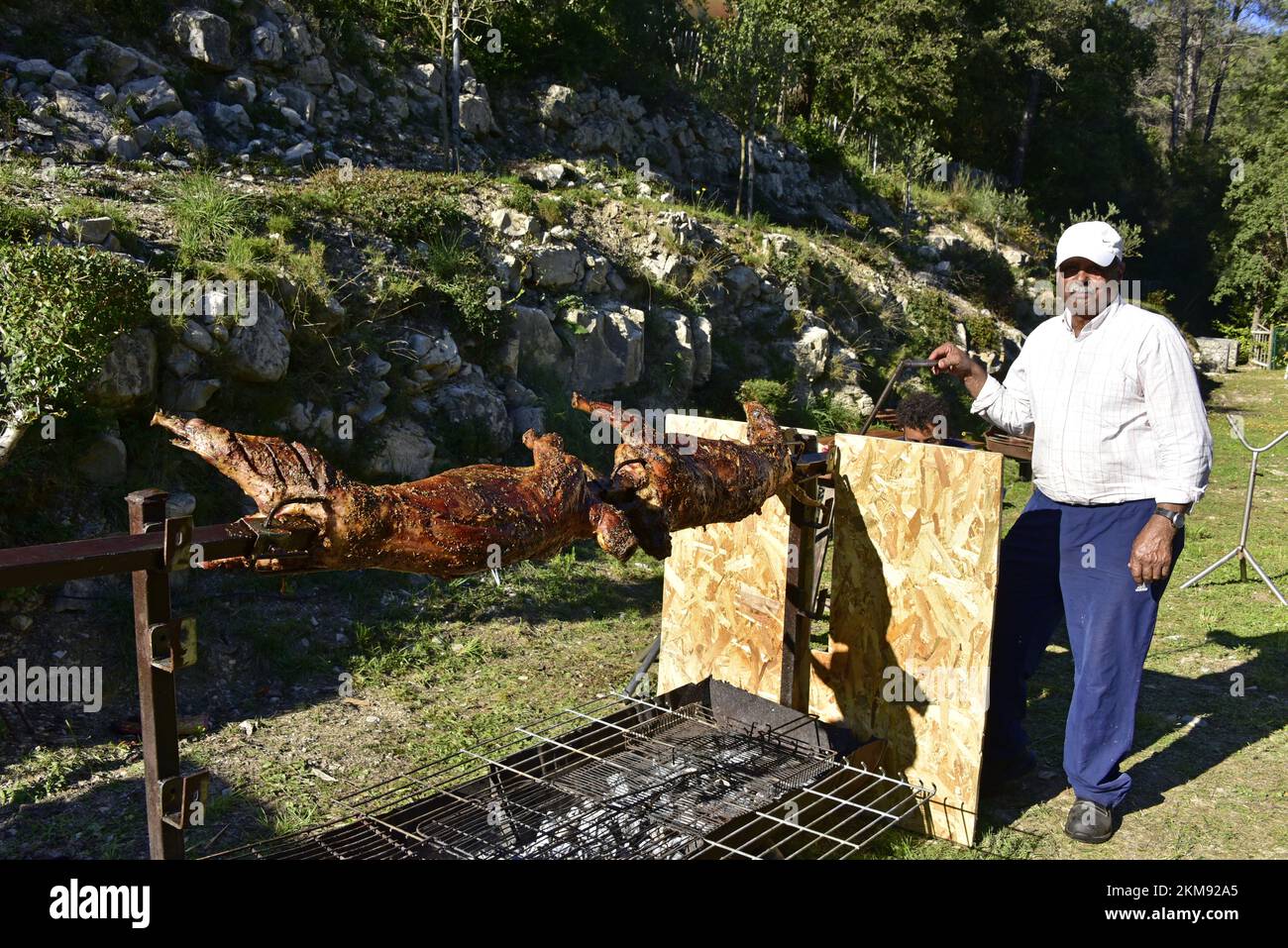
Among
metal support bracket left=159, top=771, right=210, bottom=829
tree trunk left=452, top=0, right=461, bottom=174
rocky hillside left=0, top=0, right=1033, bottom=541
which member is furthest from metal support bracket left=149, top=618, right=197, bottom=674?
tree trunk left=452, top=0, right=461, bottom=174

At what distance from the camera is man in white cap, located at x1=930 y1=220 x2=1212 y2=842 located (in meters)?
4.22

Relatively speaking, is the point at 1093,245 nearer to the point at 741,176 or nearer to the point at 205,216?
the point at 205,216

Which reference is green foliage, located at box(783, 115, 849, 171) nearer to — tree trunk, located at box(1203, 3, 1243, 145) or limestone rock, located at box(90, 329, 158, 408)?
limestone rock, located at box(90, 329, 158, 408)

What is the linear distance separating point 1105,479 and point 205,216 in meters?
7.55

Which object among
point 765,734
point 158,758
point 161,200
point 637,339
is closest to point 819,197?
point 637,339

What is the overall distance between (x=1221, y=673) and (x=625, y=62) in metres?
13.9

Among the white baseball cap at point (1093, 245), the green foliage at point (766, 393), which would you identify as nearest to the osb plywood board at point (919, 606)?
the white baseball cap at point (1093, 245)

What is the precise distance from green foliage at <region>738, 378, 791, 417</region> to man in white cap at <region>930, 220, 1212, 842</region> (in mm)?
8020

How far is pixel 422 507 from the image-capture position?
9.71ft

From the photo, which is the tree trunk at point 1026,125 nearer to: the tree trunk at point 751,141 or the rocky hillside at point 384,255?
the rocky hillside at point 384,255

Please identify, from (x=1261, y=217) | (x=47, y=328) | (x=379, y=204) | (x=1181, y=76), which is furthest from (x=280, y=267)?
(x=1181, y=76)

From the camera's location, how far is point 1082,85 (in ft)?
95.5

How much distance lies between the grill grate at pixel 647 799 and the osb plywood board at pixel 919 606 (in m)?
0.24

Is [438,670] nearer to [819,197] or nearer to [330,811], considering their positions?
[330,811]
